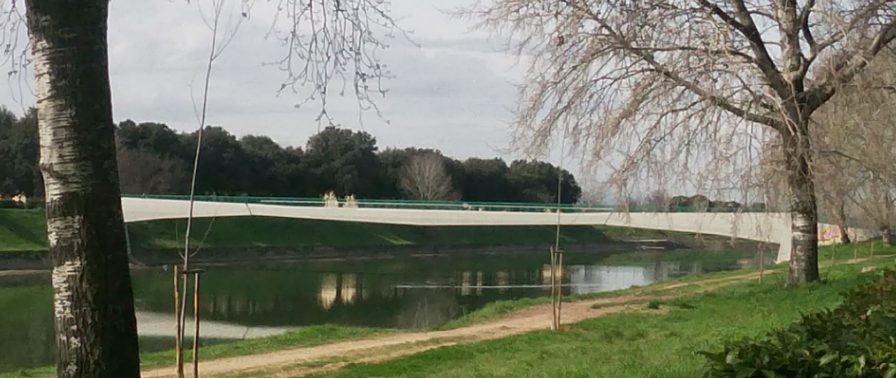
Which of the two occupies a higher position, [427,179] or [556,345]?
[427,179]

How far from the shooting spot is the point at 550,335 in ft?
41.4

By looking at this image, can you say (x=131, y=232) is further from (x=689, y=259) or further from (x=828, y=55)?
(x=828, y=55)

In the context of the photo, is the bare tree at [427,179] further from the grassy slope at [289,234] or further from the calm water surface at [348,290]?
the calm water surface at [348,290]

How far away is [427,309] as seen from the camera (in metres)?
25.8

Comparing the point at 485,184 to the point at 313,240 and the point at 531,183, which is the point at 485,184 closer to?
the point at 531,183

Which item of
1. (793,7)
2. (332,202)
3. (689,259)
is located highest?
(793,7)

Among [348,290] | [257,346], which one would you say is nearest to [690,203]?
[257,346]

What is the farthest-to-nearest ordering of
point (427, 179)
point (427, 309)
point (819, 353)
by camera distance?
point (427, 179), point (427, 309), point (819, 353)

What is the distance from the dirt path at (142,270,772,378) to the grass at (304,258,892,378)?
1.00 meters

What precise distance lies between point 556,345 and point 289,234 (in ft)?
132

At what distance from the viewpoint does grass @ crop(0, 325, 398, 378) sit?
1323 cm

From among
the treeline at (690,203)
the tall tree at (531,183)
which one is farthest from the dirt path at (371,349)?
the tall tree at (531,183)

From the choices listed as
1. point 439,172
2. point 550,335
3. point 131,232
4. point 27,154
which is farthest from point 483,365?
point 439,172

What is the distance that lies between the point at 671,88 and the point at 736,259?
3439cm
